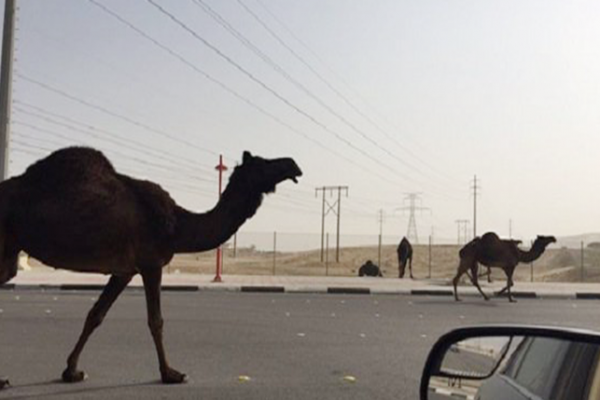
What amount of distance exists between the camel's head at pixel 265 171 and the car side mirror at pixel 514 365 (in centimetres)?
468

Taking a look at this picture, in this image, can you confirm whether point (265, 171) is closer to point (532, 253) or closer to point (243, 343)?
point (243, 343)

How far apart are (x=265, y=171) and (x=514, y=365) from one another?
507 centimetres

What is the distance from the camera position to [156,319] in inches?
288

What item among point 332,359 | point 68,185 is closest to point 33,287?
point 332,359

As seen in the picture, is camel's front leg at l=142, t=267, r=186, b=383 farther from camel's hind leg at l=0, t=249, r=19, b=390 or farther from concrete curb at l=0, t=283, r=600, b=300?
concrete curb at l=0, t=283, r=600, b=300

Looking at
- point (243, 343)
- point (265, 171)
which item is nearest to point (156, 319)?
point (265, 171)

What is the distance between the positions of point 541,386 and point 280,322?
10.6 metres

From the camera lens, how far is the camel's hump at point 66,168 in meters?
6.87

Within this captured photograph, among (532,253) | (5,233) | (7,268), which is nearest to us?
A: (5,233)

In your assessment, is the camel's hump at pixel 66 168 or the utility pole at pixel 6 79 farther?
the utility pole at pixel 6 79

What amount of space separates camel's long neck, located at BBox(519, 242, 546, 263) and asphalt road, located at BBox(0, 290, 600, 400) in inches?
99.8

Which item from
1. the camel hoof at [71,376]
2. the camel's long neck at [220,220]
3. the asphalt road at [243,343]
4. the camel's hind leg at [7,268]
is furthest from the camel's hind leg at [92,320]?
the camel's long neck at [220,220]

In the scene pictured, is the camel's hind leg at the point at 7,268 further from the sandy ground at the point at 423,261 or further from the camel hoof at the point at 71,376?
the sandy ground at the point at 423,261

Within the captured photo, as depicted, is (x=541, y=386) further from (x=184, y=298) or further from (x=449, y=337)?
(x=184, y=298)
